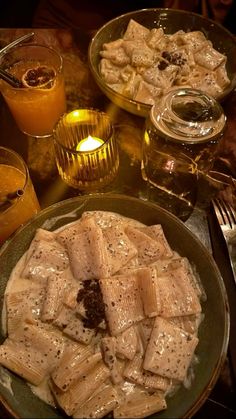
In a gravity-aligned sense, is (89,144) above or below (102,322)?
above

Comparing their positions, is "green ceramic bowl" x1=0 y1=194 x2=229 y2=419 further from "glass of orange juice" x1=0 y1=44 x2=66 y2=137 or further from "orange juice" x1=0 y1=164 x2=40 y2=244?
"glass of orange juice" x1=0 y1=44 x2=66 y2=137

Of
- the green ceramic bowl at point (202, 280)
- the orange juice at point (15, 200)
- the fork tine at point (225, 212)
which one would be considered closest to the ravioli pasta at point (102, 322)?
the green ceramic bowl at point (202, 280)

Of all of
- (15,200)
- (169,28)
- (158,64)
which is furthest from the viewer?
(169,28)

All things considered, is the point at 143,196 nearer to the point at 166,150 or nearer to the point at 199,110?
the point at 166,150

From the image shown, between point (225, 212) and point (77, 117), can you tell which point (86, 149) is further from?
point (225, 212)

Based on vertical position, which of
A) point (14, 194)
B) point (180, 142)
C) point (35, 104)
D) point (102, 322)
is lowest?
point (102, 322)

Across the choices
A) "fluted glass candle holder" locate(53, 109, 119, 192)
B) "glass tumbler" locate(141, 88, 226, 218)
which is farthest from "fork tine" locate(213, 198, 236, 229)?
"fluted glass candle holder" locate(53, 109, 119, 192)

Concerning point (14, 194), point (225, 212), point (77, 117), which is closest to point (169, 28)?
point (77, 117)

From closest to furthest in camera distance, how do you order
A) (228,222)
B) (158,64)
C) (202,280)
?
(202,280) → (228,222) → (158,64)
